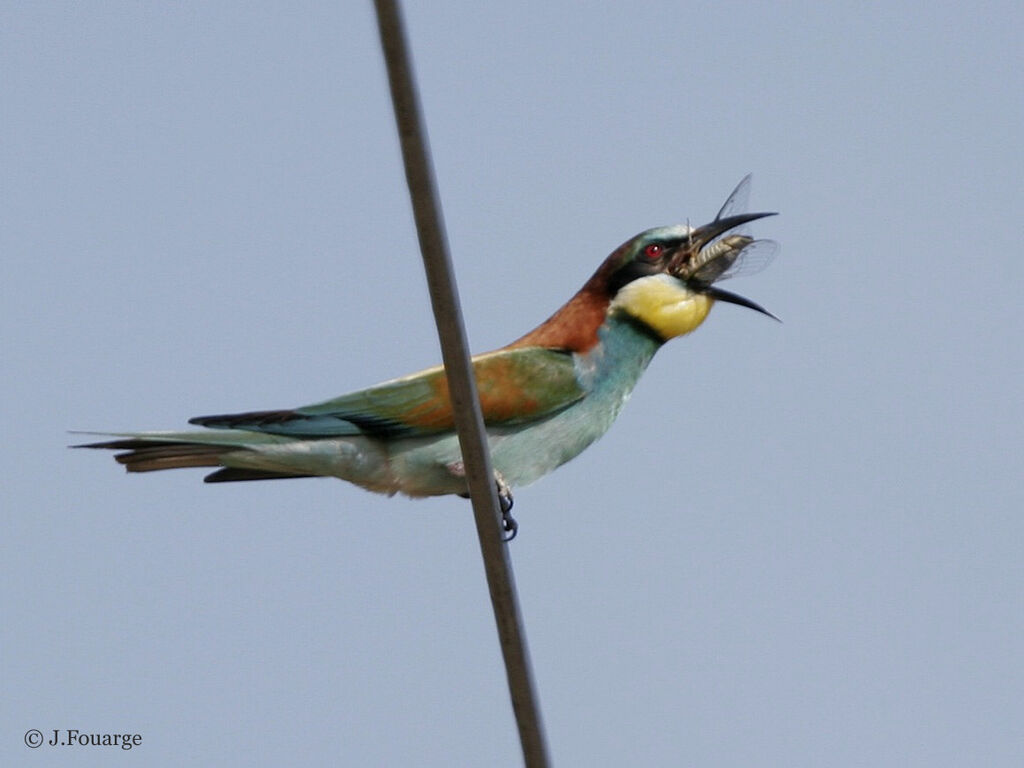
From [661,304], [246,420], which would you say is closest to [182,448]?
[246,420]

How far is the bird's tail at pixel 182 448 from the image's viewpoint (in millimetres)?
4008

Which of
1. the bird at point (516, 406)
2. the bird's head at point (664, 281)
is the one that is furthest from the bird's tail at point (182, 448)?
the bird's head at point (664, 281)

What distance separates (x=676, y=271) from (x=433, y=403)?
1035 millimetres

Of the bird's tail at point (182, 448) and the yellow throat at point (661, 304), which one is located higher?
the yellow throat at point (661, 304)

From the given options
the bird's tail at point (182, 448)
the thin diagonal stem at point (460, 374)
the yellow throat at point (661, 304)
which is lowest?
the thin diagonal stem at point (460, 374)

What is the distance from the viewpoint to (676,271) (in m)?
4.93

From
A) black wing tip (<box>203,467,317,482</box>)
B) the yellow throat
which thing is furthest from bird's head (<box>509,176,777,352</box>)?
black wing tip (<box>203,467,317,482</box>)

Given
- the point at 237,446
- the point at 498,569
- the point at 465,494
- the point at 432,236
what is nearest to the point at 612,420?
the point at 465,494

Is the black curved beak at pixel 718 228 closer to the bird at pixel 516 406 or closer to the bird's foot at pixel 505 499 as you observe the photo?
the bird at pixel 516 406

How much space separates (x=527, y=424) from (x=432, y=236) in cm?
219

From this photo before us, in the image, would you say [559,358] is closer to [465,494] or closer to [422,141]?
[465,494]

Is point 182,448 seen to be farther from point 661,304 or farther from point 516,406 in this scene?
point 661,304

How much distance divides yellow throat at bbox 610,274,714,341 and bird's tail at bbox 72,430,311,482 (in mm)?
1250

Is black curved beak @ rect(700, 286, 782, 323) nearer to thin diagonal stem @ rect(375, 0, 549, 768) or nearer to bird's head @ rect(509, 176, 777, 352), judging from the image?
bird's head @ rect(509, 176, 777, 352)
